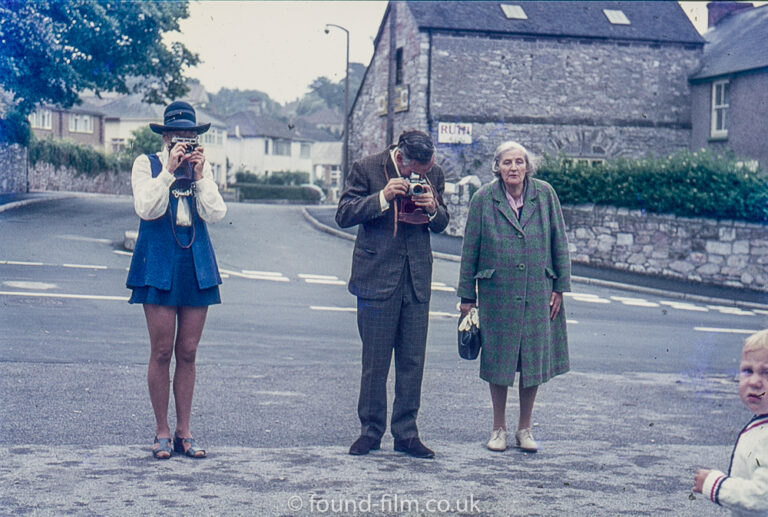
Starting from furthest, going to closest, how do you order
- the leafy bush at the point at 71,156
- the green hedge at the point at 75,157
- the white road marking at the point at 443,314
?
the green hedge at the point at 75,157 < the leafy bush at the point at 71,156 < the white road marking at the point at 443,314

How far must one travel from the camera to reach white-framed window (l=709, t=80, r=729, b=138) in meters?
31.2

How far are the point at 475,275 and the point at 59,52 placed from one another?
21075 mm

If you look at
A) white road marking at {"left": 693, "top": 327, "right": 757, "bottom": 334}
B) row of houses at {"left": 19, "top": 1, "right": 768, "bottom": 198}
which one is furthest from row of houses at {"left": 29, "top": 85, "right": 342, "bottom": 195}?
white road marking at {"left": 693, "top": 327, "right": 757, "bottom": 334}

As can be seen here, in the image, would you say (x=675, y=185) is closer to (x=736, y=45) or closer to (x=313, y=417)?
(x=736, y=45)

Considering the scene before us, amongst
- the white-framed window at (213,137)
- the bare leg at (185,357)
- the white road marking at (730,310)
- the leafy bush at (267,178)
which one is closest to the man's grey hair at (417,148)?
the bare leg at (185,357)

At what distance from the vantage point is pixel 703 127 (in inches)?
1286

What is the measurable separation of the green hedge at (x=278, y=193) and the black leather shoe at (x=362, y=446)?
5763 centimetres

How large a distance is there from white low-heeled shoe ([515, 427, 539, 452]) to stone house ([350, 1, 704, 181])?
25.1m

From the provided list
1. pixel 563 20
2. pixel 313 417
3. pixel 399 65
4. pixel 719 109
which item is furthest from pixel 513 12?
pixel 313 417

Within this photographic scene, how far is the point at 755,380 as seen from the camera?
2.93 metres

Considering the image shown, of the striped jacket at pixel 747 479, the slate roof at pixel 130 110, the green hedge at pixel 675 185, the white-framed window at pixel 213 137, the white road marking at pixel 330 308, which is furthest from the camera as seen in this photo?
the white-framed window at pixel 213 137

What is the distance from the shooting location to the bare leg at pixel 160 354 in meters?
5.50

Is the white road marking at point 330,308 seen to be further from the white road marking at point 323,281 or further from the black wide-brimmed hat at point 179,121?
the black wide-brimmed hat at point 179,121

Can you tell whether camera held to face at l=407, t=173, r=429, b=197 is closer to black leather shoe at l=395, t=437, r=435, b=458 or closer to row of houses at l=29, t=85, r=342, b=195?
black leather shoe at l=395, t=437, r=435, b=458
